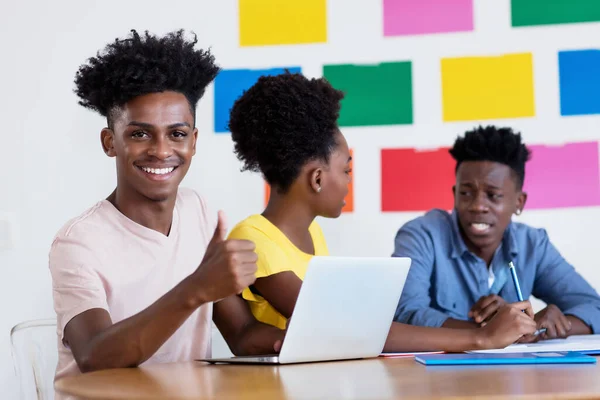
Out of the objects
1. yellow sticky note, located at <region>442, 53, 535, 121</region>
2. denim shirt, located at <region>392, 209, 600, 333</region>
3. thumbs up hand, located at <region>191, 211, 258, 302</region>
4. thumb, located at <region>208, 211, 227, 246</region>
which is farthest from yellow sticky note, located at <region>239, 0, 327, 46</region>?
thumbs up hand, located at <region>191, 211, 258, 302</region>

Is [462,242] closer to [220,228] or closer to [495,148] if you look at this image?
[495,148]

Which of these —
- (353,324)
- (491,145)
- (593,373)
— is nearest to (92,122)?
(491,145)

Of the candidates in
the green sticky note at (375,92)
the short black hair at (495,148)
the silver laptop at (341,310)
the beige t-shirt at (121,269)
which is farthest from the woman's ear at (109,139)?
the short black hair at (495,148)

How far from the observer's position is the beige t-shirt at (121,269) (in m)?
1.42

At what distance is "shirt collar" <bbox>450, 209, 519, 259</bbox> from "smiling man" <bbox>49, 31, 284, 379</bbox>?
89 cm

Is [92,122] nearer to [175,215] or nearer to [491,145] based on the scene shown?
[175,215]

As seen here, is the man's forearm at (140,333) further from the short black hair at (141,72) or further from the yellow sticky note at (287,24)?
the yellow sticky note at (287,24)

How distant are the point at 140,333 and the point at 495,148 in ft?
4.79

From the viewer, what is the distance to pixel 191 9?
8.65ft

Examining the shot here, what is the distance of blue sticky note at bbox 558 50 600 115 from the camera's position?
249 centimetres

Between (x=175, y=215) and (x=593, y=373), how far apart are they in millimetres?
981

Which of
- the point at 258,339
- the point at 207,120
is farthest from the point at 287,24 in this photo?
the point at 258,339

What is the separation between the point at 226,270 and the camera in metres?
1.10

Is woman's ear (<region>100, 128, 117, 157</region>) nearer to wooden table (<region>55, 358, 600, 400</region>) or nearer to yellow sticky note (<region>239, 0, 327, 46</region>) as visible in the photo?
wooden table (<region>55, 358, 600, 400</region>)
